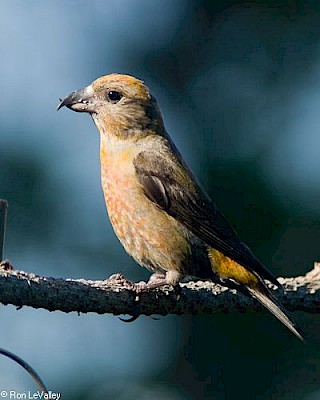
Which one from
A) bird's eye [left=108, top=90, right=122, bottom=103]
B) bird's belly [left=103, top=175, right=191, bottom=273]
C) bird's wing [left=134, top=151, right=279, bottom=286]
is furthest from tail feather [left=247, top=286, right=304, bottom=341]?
bird's eye [left=108, top=90, right=122, bottom=103]

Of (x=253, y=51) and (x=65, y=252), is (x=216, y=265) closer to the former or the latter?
(x=65, y=252)

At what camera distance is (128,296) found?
15.5ft

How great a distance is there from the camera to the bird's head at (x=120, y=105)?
5.91 metres

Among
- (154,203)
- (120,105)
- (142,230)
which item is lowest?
(142,230)

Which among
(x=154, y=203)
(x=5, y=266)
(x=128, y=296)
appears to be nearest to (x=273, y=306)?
(x=128, y=296)

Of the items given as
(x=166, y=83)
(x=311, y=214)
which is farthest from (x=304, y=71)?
(x=311, y=214)

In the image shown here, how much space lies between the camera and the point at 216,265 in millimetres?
5539

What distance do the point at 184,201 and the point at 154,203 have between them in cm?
15

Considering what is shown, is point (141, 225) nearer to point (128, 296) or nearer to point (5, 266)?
point (128, 296)

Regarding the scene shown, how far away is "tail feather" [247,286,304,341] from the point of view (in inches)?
202

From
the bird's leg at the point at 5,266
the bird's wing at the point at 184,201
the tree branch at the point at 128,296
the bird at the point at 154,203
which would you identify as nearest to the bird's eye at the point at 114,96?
the bird at the point at 154,203

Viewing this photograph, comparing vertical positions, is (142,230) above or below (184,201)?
below

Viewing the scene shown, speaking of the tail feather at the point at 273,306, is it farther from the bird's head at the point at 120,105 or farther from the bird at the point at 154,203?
the bird's head at the point at 120,105

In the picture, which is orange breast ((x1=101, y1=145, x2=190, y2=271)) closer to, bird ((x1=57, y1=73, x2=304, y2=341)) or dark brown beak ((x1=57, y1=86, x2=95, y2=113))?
bird ((x1=57, y1=73, x2=304, y2=341))
